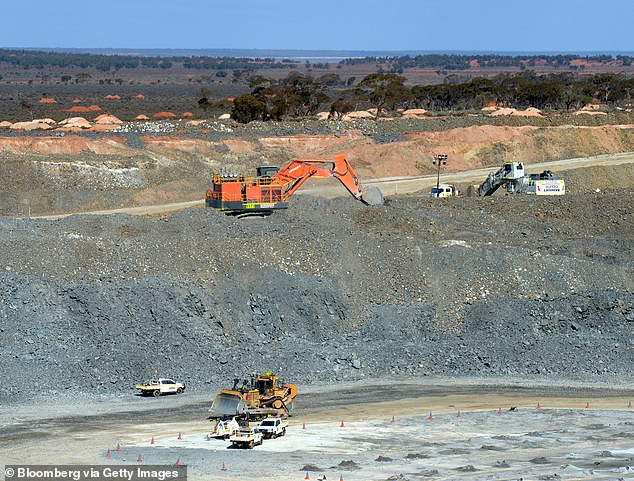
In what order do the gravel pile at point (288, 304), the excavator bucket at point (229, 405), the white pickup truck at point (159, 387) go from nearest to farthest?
the excavator bucket at point (229, 405)
the white pickup truck at point (159, 387)
the gravel pile at point (288, 304)

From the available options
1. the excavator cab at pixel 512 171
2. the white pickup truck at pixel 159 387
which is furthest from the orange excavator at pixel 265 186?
the white pickup truck at pixel 159 387

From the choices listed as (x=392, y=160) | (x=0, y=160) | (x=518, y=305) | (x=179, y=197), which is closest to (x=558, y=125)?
(x=392, y=160)

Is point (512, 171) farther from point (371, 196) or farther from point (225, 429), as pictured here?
point (225, 429)

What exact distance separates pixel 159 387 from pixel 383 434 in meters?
8.07

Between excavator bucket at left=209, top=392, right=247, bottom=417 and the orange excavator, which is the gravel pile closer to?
the orange excavator

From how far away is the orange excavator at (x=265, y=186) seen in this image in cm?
5091

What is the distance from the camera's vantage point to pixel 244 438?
3122 centimetres

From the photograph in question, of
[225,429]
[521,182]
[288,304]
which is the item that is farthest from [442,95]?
[225,429]

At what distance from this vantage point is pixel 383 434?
1308 inches

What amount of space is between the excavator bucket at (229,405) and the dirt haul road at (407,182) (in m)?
26.0

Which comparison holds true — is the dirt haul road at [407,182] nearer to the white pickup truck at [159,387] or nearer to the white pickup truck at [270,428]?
the white pickup truck at [159,387]

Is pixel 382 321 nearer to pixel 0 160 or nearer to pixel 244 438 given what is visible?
pixel 244 438

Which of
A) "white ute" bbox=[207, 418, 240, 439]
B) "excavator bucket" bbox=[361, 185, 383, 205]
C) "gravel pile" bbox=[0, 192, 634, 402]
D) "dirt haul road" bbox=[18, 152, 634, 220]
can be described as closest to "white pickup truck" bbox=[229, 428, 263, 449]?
"white ute" bbox=[207, 418, 240, 439]

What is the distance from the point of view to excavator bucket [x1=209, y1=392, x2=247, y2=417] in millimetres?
33406
